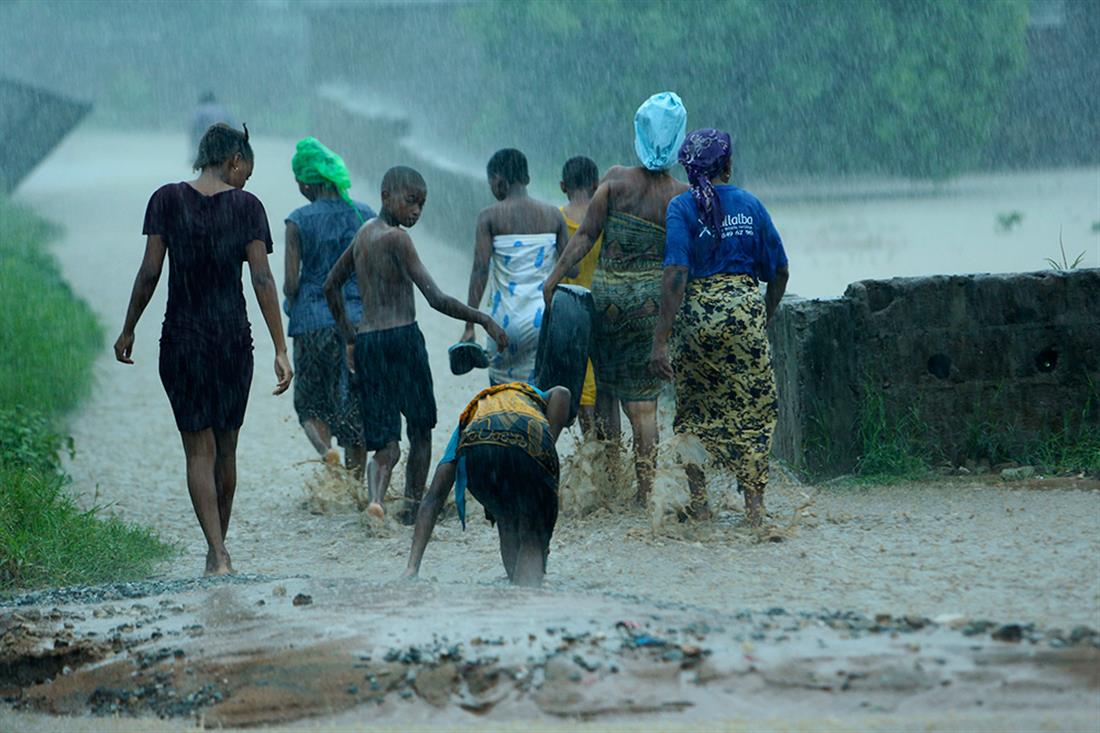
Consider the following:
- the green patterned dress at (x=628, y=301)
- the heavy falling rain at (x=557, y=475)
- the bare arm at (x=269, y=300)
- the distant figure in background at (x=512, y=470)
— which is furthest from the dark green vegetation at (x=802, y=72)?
the distant figure in background at (x=512, y=470)

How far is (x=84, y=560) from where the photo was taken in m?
6.40

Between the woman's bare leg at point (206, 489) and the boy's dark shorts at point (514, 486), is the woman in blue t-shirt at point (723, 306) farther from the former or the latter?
the woman's bare leg at point (206, 489)

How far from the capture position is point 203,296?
5.90 meters

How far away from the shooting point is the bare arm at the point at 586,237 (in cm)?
683

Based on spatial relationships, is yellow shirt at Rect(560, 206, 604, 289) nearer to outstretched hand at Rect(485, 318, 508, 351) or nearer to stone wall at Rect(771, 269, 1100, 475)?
stone wall at Rect(771, 269, 1100, 475)

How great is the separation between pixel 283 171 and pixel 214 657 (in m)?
22.3

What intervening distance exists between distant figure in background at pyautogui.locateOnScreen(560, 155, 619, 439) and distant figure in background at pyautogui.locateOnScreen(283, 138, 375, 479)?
1.07 m

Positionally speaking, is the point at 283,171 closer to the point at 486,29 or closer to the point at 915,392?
the point at 486,29

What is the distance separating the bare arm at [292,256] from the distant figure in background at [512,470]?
2.66 m

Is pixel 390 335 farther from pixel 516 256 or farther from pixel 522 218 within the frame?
Answer: pixel 522 218

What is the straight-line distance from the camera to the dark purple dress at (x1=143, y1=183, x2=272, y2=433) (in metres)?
5.84

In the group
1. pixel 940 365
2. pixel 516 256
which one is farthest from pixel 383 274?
pixel 940 365

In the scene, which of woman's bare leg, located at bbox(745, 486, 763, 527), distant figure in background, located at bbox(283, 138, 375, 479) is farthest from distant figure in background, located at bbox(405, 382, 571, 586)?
distant figure in background, located at bbox(283, 138, 375, 479)

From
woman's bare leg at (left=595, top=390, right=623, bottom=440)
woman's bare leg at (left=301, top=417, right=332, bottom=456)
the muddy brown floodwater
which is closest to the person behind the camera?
the muddy brown floodwater
